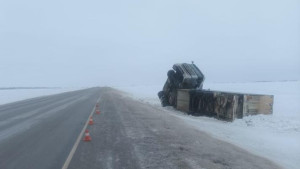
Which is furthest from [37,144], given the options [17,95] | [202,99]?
[17,95]

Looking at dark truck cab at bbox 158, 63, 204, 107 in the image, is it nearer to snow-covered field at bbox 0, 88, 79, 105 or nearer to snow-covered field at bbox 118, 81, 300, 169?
snow-covered field at bbox 118, 81, 300, 169

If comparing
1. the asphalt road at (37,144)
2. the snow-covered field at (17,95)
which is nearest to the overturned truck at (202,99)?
the asphalt road at (37,144)

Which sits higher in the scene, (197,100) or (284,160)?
(197,100)

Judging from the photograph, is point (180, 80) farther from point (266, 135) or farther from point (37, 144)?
point (37, 144)

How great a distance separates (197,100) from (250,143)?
11.0m

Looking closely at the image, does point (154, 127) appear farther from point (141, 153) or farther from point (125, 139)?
point (141, 153)

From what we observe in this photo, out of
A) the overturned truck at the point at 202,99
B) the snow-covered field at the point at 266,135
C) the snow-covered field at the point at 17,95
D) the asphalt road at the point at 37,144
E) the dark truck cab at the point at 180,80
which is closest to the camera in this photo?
the asphalt road at the point at 37,144

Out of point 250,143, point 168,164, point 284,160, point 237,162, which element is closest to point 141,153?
point 168,164

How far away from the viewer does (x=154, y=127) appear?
1619 centimetres

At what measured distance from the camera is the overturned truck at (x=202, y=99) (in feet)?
67.1

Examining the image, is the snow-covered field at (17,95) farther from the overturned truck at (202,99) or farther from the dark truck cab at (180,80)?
the overturned truck at (202,99)

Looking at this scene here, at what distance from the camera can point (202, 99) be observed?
24.1 metres

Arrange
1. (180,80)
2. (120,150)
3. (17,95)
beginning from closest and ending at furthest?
(120,150) < (180,80) < (17,95)

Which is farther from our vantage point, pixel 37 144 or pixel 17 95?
pixel 17 95
